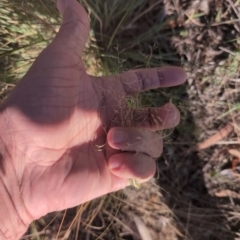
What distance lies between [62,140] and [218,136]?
2.40ft

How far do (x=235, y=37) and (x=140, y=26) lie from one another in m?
0.37

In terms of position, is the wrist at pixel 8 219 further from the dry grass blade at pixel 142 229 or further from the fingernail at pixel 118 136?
the dry grass blade at pixel 142 229

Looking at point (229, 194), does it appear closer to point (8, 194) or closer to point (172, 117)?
point (172, 117)

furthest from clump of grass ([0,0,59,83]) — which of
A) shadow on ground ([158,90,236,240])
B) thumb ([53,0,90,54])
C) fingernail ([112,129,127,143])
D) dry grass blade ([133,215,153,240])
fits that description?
dry grass blade ([133,215,153,240])

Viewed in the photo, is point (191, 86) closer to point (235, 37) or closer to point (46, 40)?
point (235, 37)

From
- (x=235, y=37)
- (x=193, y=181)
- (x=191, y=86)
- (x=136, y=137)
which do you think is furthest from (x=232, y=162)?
(x=136, y=137)

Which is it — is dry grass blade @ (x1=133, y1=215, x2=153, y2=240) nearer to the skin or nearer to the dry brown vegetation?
the dry brown vegetation

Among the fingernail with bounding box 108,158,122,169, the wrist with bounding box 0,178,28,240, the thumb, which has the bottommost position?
the wrist with bounding box 0,178,28,240

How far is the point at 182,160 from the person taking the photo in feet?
5.88

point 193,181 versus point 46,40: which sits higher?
point 46,40

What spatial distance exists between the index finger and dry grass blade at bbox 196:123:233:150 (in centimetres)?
40

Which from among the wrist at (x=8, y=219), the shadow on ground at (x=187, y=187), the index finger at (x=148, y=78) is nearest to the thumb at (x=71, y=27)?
the index finger at (x=148, y=78)

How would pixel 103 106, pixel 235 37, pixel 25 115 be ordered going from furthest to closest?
pixel 235 37 < pixel 103 106 < pixel 25 115

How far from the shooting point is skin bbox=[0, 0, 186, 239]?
1.27 meters
